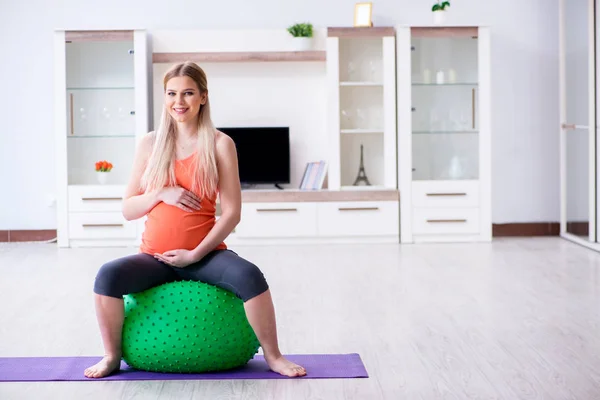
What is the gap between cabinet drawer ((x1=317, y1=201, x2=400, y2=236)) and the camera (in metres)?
7.21

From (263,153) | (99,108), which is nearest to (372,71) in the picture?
(263,153)

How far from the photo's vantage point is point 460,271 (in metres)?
5.86

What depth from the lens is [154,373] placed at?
11.1ft

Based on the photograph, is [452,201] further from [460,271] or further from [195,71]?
[195,71]

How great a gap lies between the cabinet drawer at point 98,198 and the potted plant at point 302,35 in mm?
1699

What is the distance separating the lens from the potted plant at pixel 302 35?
729 cm

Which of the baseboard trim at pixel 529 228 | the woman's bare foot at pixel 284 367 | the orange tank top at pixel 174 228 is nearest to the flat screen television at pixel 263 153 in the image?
the baseboard trim at pixel 529 228

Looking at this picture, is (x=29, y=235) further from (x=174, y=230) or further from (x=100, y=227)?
(x=174, y=230)

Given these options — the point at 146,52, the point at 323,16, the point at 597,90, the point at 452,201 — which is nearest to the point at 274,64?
the point at 323,16

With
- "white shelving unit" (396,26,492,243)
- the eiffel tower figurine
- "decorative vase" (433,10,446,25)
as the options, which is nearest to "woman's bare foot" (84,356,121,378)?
"white shelving unit" (396,26,492,243)

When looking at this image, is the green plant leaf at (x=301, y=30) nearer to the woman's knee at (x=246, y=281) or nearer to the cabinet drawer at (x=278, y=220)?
the cabinet drawer at (x=278, y=220)

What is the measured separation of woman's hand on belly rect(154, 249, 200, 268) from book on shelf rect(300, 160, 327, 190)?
4.03 metres

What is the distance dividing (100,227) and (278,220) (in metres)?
1.32

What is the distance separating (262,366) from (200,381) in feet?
0.91
